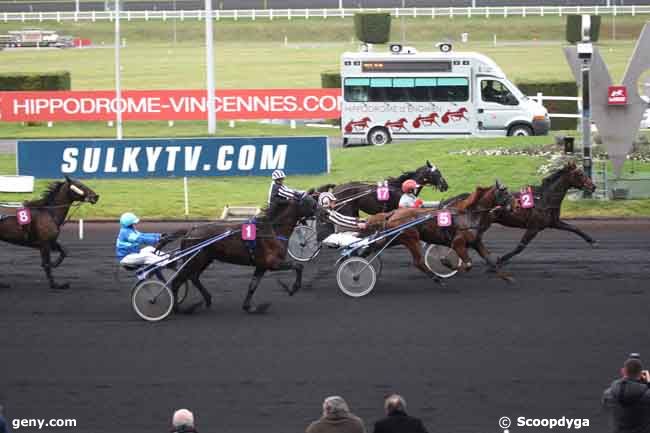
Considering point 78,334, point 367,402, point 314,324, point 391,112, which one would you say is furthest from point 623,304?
point 391,112

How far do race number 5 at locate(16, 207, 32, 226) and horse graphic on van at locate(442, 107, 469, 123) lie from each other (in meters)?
17.4

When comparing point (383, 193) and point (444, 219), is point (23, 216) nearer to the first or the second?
point (383, 193)

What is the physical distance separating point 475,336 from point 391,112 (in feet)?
61.4

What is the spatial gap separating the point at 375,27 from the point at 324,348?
48987 mm

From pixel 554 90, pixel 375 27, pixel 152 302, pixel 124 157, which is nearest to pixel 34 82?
pixel 554 90

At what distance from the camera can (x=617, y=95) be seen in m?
22.7

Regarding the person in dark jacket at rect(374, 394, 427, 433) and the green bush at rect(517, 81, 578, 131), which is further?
the green bush at rect(517, 81, 578, 131)

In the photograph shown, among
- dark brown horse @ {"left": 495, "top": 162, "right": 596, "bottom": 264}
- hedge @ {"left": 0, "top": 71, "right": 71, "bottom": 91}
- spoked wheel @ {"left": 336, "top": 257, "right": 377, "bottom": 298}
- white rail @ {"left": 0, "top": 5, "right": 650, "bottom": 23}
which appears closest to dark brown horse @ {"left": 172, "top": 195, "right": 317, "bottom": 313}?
spoked wheel @ {"left": 336, "top": 257, "right": 377, "bottom": 298}

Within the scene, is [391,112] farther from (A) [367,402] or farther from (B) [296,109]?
(A) [367,402]

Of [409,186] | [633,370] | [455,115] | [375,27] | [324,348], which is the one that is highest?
[375,27]

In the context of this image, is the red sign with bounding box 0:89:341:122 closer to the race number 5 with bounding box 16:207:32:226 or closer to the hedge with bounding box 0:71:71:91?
the hedge with bounding box 0:71:71:91

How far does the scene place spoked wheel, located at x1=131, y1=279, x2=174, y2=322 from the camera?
14.2m

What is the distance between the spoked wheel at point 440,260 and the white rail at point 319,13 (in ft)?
166

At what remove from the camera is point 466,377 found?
462 inches
